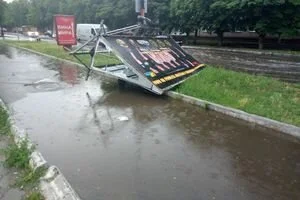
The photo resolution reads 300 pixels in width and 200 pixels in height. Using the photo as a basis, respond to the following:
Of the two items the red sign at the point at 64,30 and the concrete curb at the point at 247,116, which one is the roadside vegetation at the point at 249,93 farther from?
the red sign at the point at 64,30

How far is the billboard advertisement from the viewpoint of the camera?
29.2 ft

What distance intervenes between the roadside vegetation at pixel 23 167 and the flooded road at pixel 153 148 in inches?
17.1

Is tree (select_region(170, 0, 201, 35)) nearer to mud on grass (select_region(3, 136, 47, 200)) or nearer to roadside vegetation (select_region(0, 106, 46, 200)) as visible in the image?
roadside vegetation (select_region(0, 106, 46, 200))

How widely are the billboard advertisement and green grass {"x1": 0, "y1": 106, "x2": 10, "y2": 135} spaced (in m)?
3.34

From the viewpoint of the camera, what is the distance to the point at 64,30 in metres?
20.7

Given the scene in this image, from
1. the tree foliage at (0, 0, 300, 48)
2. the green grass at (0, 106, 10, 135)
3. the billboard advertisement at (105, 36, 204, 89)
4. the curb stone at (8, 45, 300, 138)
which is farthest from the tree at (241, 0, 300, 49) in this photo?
the green grass at (0, 106, 10, 135)

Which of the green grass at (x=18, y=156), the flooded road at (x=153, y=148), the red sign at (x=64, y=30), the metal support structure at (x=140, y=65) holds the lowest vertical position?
the flooded road at (x=153, y=148)

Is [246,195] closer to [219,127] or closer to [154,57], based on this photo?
[219,127]

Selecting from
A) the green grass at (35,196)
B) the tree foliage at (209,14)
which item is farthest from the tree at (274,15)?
the green grass at (35,196)

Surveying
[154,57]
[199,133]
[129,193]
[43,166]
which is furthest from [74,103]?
[129,193]

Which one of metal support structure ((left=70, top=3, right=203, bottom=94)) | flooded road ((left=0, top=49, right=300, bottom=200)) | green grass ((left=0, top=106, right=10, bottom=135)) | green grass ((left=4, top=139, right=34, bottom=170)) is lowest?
flooded road ((left=0, top=49, right=300, bottom=200))

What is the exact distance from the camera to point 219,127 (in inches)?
262

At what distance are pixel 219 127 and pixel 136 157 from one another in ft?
7.38

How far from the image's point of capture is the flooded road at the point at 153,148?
4219 millimetres
